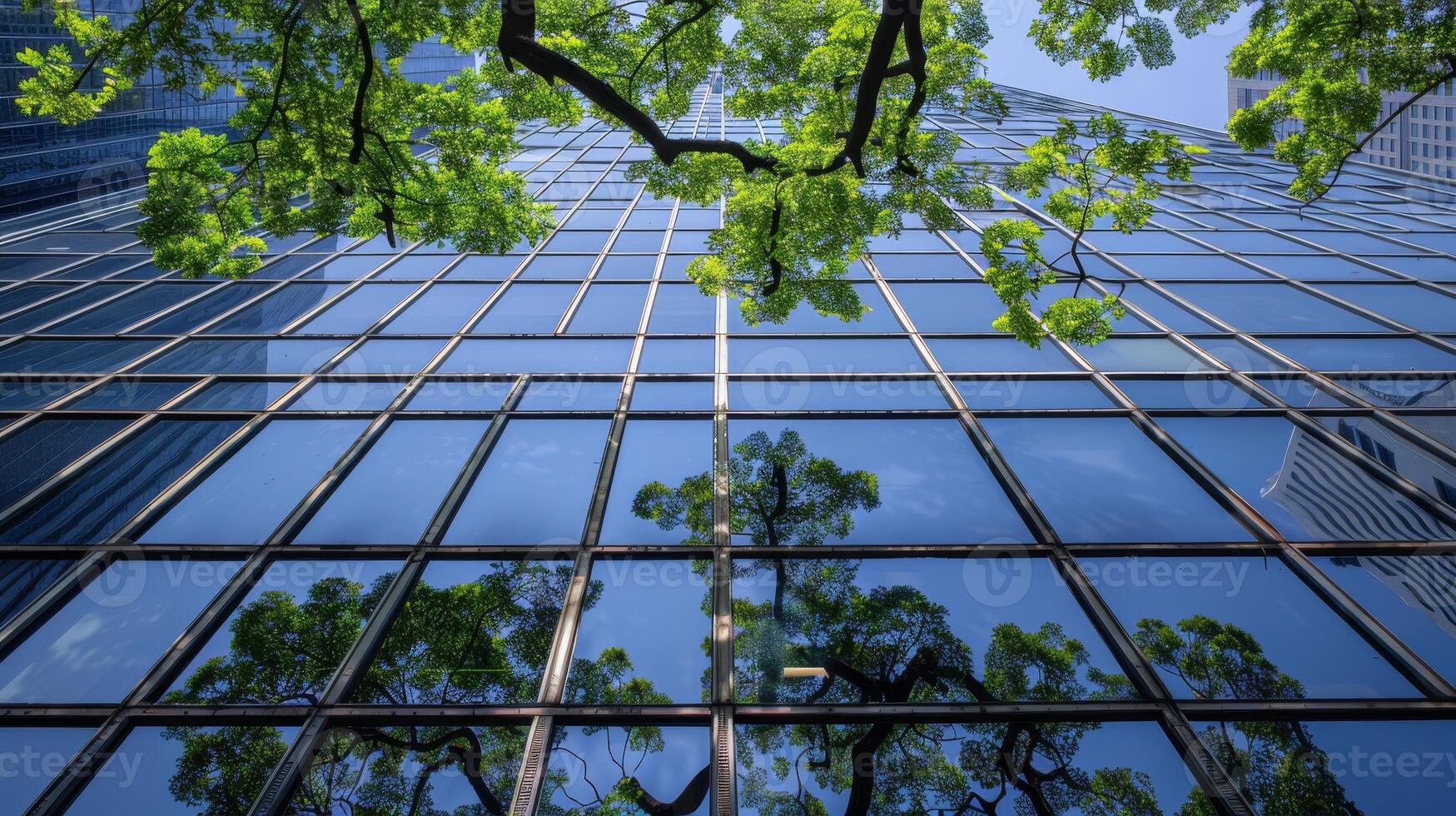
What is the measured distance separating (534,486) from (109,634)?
358 centimetres

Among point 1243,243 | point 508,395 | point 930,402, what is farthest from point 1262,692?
point 1243,243

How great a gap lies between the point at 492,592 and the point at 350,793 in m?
1.78

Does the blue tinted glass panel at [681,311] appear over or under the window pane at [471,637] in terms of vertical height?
over

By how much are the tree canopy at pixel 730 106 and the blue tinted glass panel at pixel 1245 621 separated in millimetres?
3015

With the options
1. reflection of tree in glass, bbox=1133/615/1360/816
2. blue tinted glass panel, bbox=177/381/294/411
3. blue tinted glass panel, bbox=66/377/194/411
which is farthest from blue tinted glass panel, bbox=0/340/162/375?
reflection of tree in glass, bbox=1133/615/1360/816

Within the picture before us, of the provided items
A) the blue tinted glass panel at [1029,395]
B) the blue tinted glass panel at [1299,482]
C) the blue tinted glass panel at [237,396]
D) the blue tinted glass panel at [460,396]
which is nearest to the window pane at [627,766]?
the blue tinted glass panel at [460,396]

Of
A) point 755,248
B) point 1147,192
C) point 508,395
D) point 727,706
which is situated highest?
point 1147,192

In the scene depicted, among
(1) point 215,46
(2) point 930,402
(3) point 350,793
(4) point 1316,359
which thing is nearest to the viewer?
(3) point 350,793

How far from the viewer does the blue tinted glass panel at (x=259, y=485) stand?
6652mm

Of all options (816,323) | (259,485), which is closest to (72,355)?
(259,485)

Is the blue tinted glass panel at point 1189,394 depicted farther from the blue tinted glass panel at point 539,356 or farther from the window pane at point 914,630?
the blue tinted glass panel at point 539,356

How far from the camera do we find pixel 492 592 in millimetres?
6051

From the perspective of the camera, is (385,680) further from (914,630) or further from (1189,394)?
(1189,394)

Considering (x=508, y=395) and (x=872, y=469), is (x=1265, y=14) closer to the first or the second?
(x=872, y=469)
